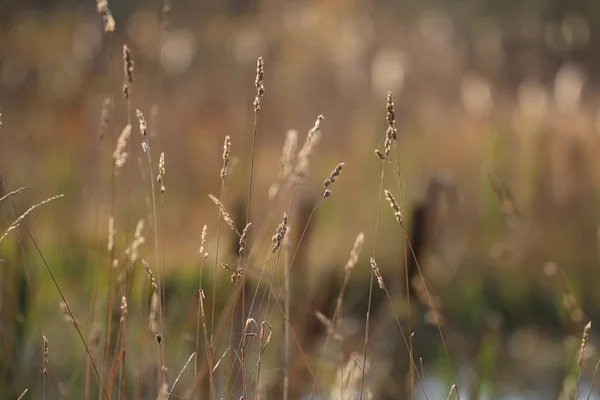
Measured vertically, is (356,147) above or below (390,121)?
below

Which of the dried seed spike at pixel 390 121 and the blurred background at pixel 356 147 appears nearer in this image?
the dried seed spike at pixel 390 121

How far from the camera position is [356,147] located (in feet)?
11.2

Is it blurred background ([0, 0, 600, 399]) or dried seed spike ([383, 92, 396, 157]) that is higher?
dried seed spike ([383, 92, 396, 157])

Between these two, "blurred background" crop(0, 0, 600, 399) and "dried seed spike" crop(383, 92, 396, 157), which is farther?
"blurred background" crop(0, 0, 600, 399)

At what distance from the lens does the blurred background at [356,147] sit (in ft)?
8.34

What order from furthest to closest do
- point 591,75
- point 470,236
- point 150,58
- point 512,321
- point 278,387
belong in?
point 150,58
point 591,75
point 470,236
point 512,321
point 278,387

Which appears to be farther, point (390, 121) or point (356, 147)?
point (356, 147)

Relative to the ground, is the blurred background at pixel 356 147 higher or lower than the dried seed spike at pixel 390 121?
lower

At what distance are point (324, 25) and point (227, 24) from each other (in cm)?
50

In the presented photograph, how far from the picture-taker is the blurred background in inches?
100

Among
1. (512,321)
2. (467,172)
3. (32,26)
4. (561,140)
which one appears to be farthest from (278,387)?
(32,26)

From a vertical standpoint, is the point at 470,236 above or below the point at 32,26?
below

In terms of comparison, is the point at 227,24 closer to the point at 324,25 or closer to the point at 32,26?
the point at 324,25

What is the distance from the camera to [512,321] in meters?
2.89
